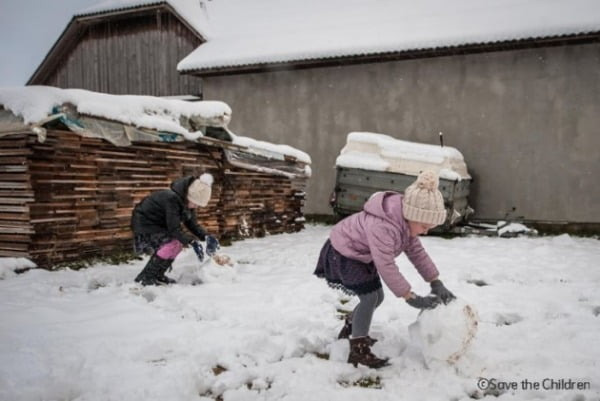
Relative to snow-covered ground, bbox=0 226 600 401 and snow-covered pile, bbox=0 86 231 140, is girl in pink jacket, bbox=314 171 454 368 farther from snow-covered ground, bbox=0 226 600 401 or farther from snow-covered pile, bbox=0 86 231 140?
snow-covered pile, bbox=0 86 231 140

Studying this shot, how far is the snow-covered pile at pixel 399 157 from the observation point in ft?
31.1

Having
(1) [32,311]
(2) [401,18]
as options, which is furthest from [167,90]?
(1) [32,311]

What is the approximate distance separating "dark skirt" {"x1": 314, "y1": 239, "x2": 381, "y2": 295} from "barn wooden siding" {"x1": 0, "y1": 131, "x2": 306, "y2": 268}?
4.41 meters

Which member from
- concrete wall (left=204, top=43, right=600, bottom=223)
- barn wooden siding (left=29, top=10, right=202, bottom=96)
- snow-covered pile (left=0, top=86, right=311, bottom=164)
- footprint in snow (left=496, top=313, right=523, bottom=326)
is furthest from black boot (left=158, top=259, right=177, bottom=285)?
barn wooden siding (left=29, top=10, right=202, bottom=96)

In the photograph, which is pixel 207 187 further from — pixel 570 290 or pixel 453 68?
pixel 453 68

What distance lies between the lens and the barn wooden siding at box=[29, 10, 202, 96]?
15.1 m

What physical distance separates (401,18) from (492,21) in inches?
104

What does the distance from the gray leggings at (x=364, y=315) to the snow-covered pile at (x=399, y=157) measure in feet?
21.6

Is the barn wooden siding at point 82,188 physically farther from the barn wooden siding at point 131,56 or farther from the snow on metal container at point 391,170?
the barn wooden siding at point 131,56

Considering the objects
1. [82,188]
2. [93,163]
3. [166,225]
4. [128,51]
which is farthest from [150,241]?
[128,51]

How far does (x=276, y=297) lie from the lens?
4617 mm

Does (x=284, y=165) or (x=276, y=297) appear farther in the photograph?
(x=284, y=165)

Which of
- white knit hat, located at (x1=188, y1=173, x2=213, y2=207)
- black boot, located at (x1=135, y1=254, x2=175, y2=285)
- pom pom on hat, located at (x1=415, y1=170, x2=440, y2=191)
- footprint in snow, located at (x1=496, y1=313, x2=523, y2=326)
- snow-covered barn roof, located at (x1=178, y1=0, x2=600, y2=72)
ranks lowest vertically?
footprint in snow, located at (x1=496, y1=313, x2=523, y2=326)

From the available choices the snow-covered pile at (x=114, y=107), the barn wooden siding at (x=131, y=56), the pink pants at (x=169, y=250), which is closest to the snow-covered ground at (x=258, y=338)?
the pink pants at (x=169, y=250)
